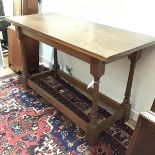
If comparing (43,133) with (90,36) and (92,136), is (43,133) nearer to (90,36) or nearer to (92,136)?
(92,136)

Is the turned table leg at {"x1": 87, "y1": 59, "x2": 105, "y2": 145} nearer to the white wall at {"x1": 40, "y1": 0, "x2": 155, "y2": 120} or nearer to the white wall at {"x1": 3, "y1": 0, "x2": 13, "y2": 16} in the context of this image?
the white wall at {"x1": 40, "y1": 0, "x2": 155, "y2": 120}

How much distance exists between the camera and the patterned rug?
5.45 feet

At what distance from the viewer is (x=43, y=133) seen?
1.82 meters

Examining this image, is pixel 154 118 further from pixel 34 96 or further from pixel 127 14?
pixel 34 96

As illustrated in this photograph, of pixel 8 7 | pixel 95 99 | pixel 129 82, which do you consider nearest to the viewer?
pixel 95 99

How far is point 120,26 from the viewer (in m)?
1.84

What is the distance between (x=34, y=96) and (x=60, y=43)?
0.98m

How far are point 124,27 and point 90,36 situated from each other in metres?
0.41

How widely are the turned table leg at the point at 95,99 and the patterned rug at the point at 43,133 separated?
89mm

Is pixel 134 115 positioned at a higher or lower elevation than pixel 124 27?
lower

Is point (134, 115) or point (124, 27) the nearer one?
point (124, 27)

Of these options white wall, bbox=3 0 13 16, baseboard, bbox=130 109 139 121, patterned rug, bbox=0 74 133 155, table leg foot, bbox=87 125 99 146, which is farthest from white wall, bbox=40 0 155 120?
white wall, bbox=3 0 13 16

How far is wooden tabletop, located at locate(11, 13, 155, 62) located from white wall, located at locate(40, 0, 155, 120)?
0.32 ft

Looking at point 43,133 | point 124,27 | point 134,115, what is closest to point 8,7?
point 124,27
